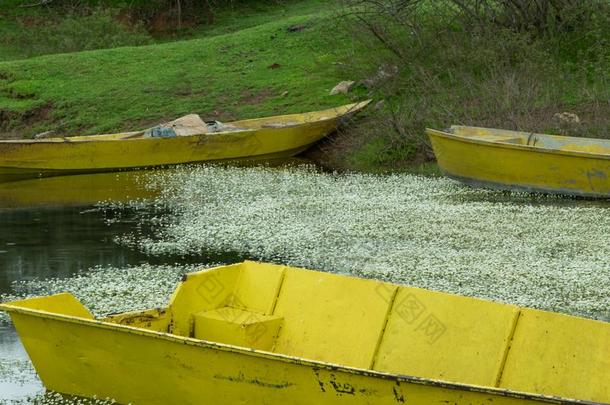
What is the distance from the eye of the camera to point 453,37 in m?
32.7

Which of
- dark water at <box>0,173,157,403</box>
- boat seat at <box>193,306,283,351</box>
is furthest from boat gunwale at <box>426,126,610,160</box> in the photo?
boat seat at <box>193,306,283,351</box>

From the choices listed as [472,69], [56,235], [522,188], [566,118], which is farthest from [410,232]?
[472,69]

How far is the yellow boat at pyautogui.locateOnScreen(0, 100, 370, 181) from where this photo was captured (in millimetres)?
29188

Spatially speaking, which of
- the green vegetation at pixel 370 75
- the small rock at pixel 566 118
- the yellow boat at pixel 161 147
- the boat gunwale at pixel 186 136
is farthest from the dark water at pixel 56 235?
the small rock at pixel 566 118

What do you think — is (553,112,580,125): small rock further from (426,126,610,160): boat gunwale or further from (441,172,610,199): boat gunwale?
(441,172,610,199): boat gunwale

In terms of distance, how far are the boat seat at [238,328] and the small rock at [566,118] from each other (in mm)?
16531

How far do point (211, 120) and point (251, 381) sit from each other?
77.6ft

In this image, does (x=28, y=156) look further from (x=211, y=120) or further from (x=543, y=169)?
(x=543, y=169)

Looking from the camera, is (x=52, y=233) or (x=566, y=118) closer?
(x=52, y=233)

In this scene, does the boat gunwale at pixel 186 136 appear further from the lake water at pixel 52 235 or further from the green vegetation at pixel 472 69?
the lake water at pixel 52 235

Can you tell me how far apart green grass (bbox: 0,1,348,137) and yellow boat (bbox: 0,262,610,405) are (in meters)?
21.7

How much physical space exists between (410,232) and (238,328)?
798cm

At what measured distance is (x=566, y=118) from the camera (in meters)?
27.2

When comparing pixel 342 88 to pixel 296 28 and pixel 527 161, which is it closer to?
pixel 296 28
